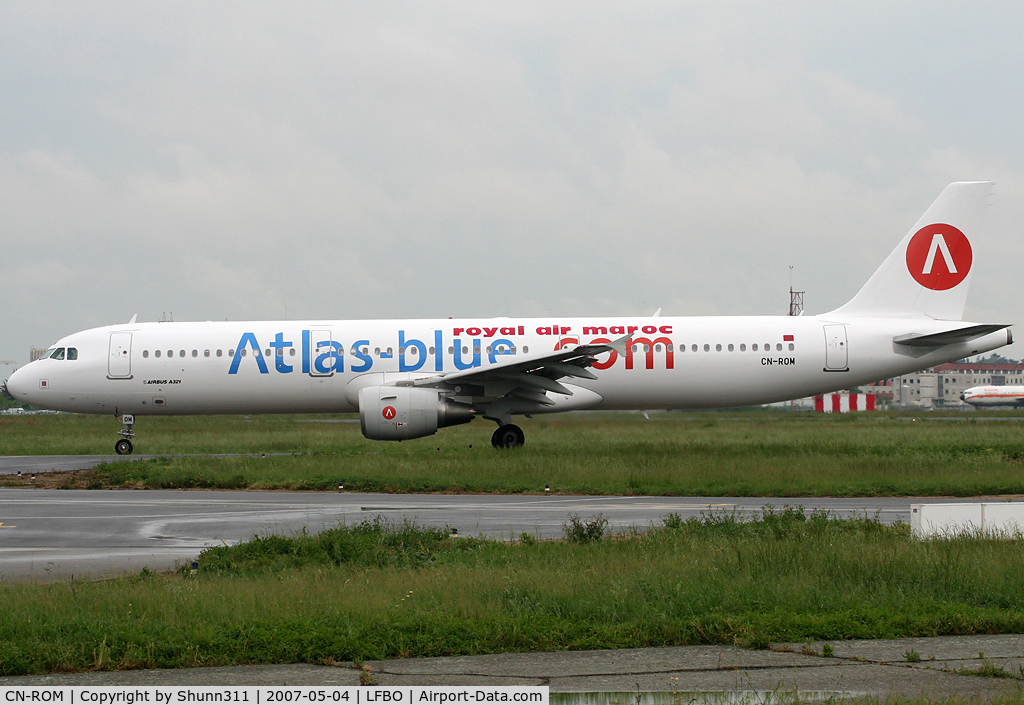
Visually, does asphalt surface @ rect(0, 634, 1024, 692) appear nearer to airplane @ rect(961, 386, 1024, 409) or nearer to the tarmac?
the tarmac

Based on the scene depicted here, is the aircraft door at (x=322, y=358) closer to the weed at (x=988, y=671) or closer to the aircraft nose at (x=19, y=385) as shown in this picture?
the aircraft nose at (x=19, y=385)

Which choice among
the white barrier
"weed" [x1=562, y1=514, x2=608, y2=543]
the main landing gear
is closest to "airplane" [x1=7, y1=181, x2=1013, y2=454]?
the main landing gear

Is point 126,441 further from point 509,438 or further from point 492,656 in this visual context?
point 492,656

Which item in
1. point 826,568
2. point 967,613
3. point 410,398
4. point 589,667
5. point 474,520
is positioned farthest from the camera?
point 410,398

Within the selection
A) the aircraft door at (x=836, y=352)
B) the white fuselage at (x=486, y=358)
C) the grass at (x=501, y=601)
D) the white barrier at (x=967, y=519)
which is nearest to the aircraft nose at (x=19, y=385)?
the white fuselage at (x=486, y=358)

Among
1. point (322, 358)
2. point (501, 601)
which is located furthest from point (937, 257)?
point (501, 601)

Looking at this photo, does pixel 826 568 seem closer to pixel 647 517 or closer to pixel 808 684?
pixel 808 684

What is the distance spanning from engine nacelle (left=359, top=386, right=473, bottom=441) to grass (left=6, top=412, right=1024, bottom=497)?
659 mm

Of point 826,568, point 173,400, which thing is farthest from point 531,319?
point 826,568

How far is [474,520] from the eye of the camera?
48.9ft

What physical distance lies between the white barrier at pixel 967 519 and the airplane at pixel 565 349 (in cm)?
1409

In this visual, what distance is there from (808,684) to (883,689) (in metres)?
0.44

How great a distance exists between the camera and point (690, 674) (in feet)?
21.3

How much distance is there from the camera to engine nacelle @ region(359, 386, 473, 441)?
79.7 ft
